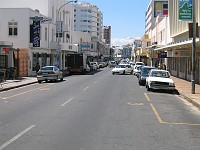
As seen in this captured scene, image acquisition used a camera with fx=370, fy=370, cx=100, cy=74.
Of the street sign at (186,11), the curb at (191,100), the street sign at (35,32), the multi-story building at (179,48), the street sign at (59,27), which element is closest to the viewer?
the curb at (191,100)

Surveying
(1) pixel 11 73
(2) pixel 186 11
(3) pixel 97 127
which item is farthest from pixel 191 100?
(1) pixel 11 73

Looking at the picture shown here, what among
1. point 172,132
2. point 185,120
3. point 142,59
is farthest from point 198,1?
point 142,59

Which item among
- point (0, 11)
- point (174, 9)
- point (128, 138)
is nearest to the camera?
point (128, 138)

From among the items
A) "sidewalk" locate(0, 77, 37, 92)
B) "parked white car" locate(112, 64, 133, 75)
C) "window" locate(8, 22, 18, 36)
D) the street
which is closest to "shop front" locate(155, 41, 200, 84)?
"parked white car" locate(112, 64, 133, 75)

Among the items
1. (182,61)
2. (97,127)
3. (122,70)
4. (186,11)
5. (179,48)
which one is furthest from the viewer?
(122,70)

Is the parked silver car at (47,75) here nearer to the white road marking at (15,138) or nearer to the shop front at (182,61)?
the shop front at (182,61)

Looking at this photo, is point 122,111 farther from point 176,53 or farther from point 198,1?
point 176,53

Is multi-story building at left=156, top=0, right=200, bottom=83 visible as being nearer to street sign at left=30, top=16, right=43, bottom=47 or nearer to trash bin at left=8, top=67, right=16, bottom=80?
street sign at left=30, top=16, right=43, bottom=47

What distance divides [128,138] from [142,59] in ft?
340

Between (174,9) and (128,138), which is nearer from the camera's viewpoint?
(128,138)

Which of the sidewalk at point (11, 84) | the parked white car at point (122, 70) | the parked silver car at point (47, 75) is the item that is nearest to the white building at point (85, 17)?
the parked white car at point (122, 70)

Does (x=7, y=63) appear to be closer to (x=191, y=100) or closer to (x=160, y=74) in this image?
(x=160, y=74)

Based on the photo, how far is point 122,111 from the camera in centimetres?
1423

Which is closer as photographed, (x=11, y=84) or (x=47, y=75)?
(x=11, y=84)
